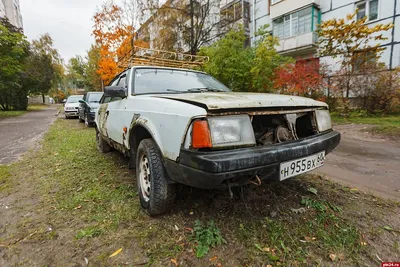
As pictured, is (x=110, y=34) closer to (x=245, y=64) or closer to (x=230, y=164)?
(x=245, y=64)

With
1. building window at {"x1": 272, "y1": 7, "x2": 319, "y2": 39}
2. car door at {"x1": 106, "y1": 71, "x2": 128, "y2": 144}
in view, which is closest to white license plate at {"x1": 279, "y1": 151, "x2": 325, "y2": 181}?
car door at {"x1": 106, "y1": 71, "x2": 128, "y2": 144}

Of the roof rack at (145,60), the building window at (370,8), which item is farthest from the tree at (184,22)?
the roof rack at (145,60)

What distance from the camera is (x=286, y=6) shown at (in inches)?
574

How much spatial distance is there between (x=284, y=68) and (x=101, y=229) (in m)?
9.41

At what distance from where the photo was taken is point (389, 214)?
2.17m

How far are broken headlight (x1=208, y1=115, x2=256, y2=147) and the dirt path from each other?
2.13 meters

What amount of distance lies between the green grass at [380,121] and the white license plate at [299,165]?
17.7 feet

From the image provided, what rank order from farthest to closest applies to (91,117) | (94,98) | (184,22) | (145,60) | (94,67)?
1. (94,67)
2. (184,22)
3. (94,98)
4. (91,117)
5. (145,60)

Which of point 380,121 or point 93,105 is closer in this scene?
point 380,121

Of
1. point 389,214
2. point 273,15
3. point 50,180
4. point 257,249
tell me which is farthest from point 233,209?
point 273,15

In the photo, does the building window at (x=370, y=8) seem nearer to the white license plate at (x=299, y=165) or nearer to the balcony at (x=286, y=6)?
the balcony at (x=286, y=6)

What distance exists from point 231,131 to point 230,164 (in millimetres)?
269

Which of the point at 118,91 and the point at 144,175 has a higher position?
the point at 118,91

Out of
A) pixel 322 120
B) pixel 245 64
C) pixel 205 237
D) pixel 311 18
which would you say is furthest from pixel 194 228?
pixel 311 18
